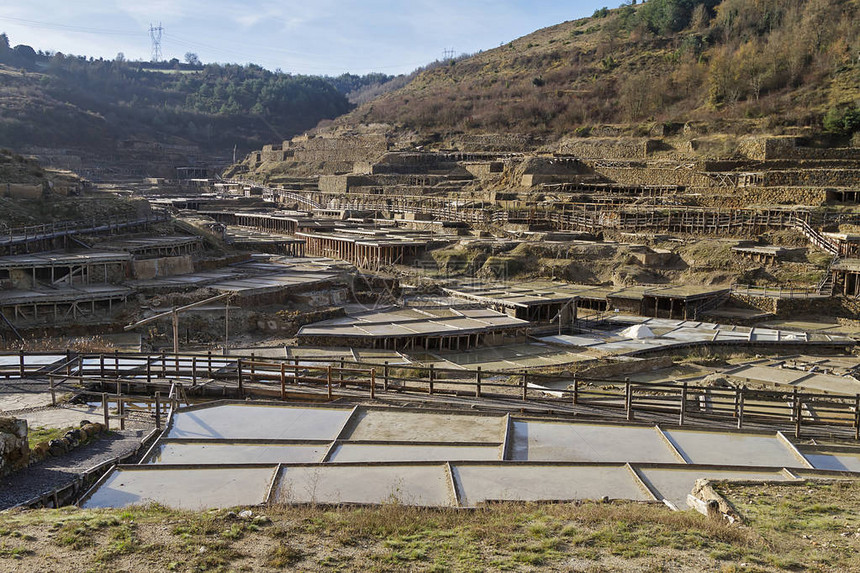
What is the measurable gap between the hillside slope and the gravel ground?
53.8 m

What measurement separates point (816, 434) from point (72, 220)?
31767mm

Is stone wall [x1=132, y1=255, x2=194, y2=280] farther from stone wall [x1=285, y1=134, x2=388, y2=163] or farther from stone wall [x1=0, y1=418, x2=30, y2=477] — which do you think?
stone wall [x1=285, y1=134, x2=388, y2=163]

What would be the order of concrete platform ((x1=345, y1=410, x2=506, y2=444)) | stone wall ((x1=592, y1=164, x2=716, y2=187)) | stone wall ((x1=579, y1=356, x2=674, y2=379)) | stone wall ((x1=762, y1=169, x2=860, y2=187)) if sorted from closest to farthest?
concrete platform ((x1=345, y1=410, x2=506, y2=444)), stone wall ((x1=579, y1=356, x2=674, y2=379)), stone wall ((x1=762, y1=169, x2=860, y2=187)), stone wall ((x1=592, y1=164, x2=716, y2=187))

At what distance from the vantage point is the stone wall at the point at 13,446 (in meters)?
10.3

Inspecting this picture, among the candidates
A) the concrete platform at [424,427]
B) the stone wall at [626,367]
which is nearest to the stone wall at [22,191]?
the stone wall at [626,367]

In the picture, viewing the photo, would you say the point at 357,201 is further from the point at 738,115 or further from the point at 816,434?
the point at 816,434

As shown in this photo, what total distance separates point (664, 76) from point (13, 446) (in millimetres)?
78712

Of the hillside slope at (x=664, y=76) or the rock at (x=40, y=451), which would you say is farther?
the hillside slope at (x=664, y=76)

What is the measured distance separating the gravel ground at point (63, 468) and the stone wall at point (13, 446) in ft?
0.39

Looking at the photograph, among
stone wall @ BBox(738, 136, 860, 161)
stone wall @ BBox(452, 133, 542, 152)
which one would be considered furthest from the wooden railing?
stone wall @ BBox(452, 133, 542, 152)

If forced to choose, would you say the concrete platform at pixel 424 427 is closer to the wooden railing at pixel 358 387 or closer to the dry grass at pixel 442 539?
the wooden railing at pixel 358 387

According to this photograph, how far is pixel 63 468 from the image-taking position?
11016mm

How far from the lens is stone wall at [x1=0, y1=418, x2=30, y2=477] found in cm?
1034

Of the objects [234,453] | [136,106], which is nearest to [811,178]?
[234,453]
